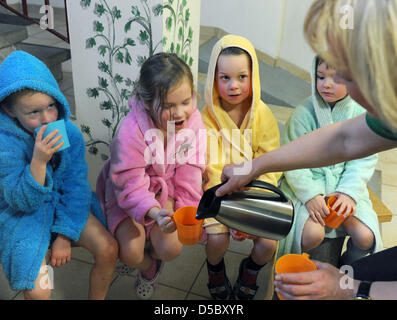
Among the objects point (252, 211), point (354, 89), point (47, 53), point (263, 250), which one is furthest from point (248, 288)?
point (47, 53)

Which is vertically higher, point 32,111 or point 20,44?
point 32,111

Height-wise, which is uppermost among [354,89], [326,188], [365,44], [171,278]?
[365,44]

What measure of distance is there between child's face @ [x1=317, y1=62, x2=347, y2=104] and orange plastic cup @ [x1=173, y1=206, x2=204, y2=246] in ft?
2.49

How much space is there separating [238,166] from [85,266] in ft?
3.04

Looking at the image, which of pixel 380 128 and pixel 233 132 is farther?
pixel 233 132

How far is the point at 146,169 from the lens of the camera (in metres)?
1.51

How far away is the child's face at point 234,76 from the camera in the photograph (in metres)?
1.58

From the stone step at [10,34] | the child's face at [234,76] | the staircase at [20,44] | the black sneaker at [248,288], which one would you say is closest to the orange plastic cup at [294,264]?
the black sneaker at [248,288]

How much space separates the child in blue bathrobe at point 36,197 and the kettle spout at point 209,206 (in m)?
0.40

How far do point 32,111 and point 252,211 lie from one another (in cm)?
79

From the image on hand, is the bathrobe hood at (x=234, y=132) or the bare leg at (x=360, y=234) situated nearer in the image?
the bare leg at (x=360, y=234)

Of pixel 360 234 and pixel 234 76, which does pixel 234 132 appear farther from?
pixel 360 234

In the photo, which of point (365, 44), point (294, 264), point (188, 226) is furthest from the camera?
point (188, 226)

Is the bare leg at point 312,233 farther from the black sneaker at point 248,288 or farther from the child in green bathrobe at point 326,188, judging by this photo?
the black sneaker at point 248,288
